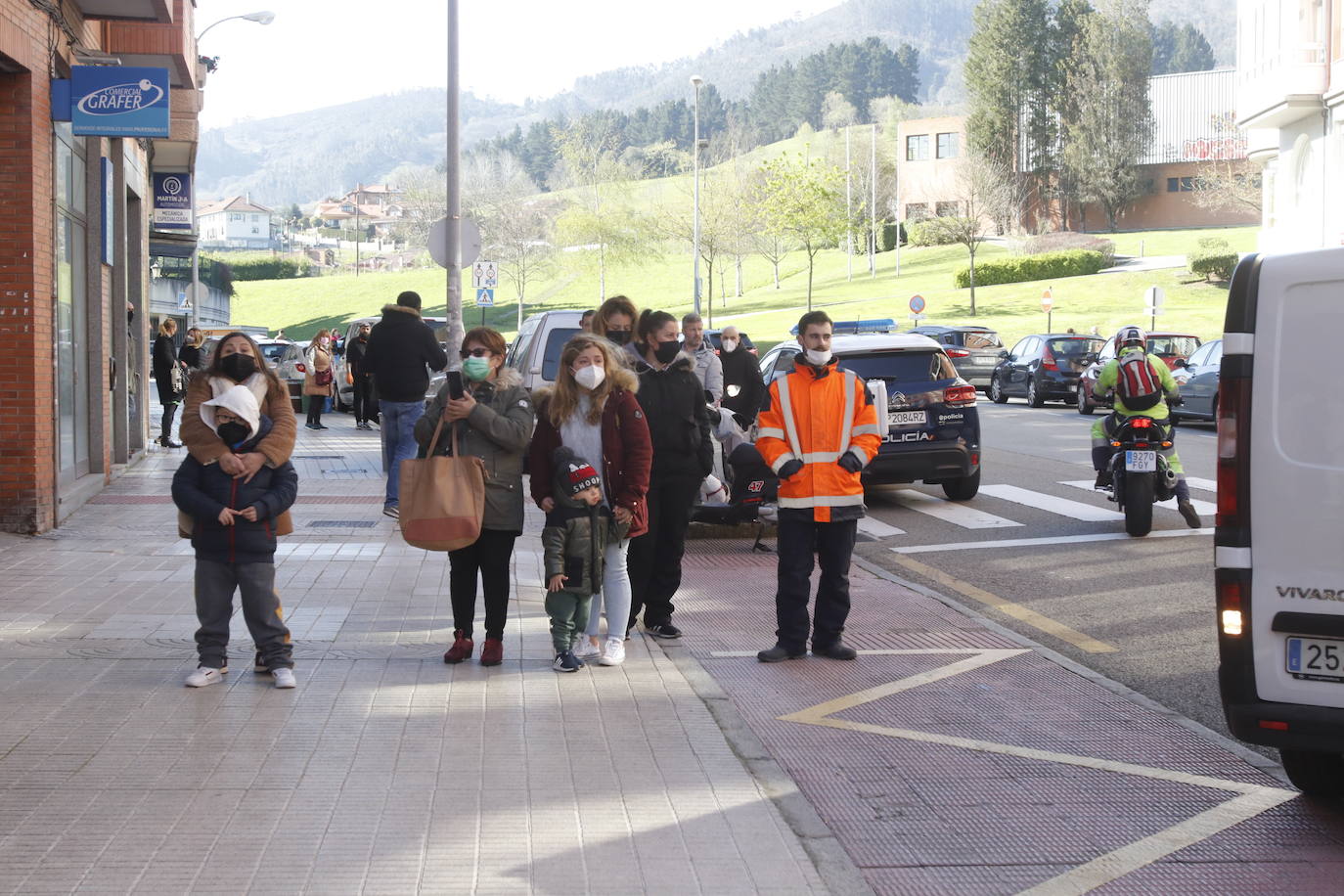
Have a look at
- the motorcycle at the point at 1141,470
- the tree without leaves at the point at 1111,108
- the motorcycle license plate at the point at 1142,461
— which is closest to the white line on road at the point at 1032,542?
the motorcycle at the point at 1141,470

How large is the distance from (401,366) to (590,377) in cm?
675

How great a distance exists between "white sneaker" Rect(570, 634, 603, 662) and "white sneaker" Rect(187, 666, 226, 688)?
173cm

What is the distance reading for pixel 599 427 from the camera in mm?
7570

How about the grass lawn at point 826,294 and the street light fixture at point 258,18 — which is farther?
the grass lawn at point 826,294

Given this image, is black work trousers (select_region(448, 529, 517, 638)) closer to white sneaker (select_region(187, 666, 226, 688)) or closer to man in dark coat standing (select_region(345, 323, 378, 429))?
white sneaker (select_region(187, 666, 226, 688))

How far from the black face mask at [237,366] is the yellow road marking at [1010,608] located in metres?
4.65

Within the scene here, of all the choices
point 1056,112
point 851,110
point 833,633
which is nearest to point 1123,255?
point 1056,112

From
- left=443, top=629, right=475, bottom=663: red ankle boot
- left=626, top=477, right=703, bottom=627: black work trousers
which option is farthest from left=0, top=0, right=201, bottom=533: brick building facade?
left=626, top=477, right=703, bottom=627: black work trousers

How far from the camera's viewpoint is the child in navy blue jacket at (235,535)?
6.80 metres

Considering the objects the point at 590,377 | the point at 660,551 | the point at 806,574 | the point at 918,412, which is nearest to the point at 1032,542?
the point at 918,412

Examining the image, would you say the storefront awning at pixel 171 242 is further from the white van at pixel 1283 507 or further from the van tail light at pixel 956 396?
the white van at pixel 1283 507

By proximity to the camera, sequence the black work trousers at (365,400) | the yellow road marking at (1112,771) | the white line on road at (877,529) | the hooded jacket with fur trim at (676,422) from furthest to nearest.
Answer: the black work trousers at (365,400) < the white line on road at (877,529) < the hooded jacket with fur trim at (676,422) < the yellow road marking at (1112,771)

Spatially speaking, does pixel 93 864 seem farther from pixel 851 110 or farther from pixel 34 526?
pixel 851 110

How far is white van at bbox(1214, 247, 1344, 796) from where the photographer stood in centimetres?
484
